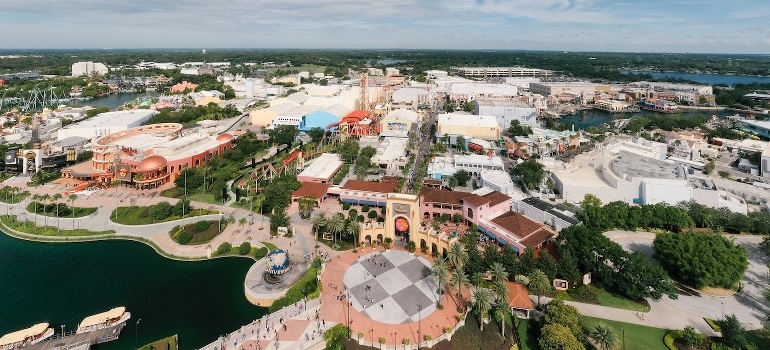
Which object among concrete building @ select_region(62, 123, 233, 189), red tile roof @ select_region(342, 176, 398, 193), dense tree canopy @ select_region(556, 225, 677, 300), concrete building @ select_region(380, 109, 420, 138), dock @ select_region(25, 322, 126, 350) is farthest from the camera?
concrete building @ select_region(380, 109, 420, 138)

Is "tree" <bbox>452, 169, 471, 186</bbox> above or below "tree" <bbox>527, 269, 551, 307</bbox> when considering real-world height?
above

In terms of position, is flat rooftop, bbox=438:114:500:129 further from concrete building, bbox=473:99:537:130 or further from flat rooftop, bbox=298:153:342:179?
flat rooftop, bbox=298:153:342:179

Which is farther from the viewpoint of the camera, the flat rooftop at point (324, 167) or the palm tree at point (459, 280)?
the flat rooftop at point (324, 167)

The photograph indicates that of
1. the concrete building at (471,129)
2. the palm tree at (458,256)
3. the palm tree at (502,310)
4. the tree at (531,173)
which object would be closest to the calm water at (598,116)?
the concrete building at (471,129)

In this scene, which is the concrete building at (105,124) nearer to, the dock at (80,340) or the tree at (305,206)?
the tree at (305,206)

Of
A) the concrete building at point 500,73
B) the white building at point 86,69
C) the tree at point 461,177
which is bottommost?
the tree at point 461,177

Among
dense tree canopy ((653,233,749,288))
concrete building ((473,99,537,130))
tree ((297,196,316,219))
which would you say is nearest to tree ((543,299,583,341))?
dense tree canopy ((653,233,749,288))
